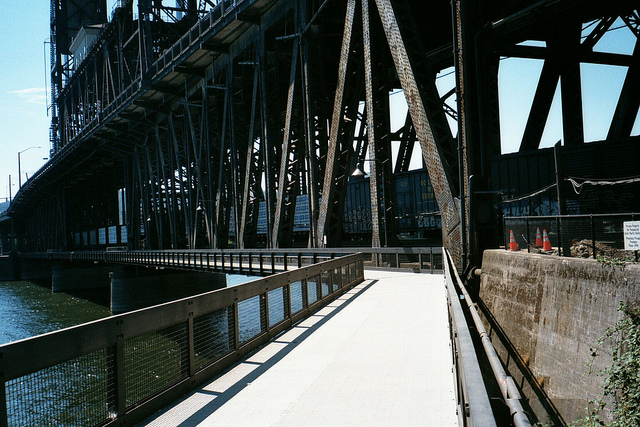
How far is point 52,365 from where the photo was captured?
5008 millimetres

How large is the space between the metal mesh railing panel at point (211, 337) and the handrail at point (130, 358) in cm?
1

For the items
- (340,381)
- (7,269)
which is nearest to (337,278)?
(340,381)

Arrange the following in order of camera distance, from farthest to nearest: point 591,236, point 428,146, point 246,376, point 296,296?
point 428,146
point 296,296
point 591,236
point 246,376

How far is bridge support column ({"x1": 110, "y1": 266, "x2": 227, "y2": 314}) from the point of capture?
1703 inches

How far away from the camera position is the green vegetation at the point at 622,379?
22.8 feet

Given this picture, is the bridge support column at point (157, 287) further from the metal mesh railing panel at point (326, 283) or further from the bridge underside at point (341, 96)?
the metal mesh railing panel at point (326, 283)

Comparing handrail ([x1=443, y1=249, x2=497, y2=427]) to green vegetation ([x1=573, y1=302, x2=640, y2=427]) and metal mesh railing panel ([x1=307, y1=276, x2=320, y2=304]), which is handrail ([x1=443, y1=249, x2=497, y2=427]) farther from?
metal mesh railing panel ([x1=307, y1=276, x2=320, y2=304])

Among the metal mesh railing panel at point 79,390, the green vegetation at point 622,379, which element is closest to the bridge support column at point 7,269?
the metal mesh railing panel at point 79,390

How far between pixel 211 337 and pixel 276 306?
251 centimetres

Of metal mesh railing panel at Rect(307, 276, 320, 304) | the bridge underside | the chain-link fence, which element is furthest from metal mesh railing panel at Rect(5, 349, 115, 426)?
the bridge underside

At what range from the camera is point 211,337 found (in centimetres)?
859

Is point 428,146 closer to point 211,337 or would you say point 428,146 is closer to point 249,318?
point 249,318

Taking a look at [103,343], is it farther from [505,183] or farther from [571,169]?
[505,183]

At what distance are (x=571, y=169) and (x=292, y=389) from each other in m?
19.9
